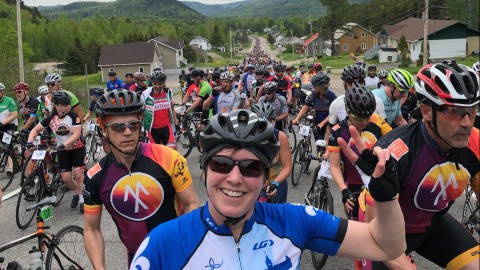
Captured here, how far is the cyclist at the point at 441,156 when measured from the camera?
105 inches

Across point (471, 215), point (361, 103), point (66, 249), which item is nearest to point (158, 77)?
point (66, 249)

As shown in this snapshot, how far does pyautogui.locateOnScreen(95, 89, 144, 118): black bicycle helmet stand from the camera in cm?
349

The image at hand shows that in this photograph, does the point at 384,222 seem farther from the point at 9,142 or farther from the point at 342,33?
the point at 342,33

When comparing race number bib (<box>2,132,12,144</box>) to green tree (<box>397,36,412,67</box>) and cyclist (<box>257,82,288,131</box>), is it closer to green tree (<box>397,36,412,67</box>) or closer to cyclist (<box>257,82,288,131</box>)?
cyclist (<box>257,82,288,131</box>)

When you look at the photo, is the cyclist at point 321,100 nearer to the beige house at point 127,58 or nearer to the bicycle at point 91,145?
the bicycle at point 91,145

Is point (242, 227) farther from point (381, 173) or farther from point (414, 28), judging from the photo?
point (414, 28)

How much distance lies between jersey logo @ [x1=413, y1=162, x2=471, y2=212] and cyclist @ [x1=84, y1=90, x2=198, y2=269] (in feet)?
5.56

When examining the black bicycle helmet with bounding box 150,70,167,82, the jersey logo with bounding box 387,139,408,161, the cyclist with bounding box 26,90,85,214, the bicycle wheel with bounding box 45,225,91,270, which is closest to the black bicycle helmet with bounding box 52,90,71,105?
the cyclist with bounding box 26,90,85,214

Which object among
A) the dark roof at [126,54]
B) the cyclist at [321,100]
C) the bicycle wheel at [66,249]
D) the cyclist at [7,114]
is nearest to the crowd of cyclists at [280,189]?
the bicycle wheel at [66,249]

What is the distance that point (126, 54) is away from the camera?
90.3 m

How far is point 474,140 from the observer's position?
2881 millimetres

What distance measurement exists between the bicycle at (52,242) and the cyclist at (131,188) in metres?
0.97

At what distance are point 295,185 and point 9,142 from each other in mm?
6271

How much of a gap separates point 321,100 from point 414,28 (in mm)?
72503
